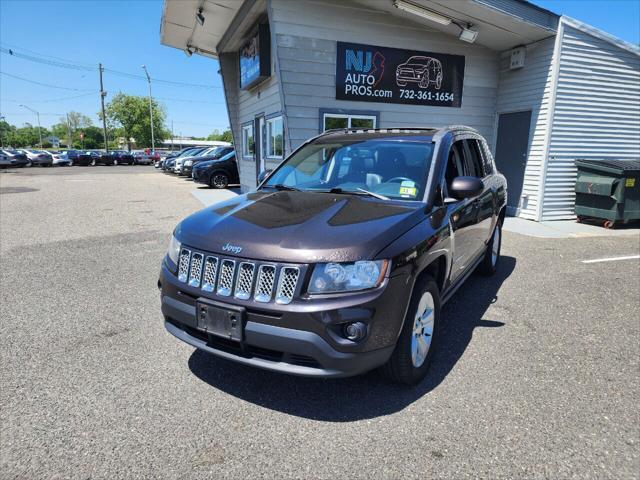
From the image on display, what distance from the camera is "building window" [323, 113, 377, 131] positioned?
1002 cm

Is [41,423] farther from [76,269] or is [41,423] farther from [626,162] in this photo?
[626,162]

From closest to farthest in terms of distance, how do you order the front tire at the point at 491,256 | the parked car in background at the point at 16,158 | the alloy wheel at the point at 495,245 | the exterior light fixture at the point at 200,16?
1. the front tire at the point at 491,256
2. the alloy wheel at the point at 495,245
3. the exterior light fixture at the point at 200,16
4. the parked car in background at the point at 16,158

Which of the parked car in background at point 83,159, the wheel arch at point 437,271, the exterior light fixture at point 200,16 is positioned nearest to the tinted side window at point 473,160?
the wheel arch at point 437,271

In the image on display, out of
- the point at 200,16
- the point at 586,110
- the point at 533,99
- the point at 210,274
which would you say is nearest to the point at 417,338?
the point at 210,274

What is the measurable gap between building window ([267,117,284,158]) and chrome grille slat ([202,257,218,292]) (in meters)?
8.20

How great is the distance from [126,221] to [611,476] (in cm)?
939

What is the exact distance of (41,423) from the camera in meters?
2.56

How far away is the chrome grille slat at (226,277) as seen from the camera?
8.48 ft

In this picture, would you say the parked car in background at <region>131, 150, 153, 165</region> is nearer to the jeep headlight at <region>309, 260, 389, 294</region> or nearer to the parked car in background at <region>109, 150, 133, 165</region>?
the parked car in background at <region>109, 150, 133, 165</region>

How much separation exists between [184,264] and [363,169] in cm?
174

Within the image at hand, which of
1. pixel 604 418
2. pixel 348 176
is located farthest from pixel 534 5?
pixel 604 418

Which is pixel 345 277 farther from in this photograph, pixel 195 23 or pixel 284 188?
pixel 195 23

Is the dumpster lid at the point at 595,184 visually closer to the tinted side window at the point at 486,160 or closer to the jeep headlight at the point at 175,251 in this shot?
the tinted side window at the point at 486,160

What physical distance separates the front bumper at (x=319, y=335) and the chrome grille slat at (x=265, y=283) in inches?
2.0
